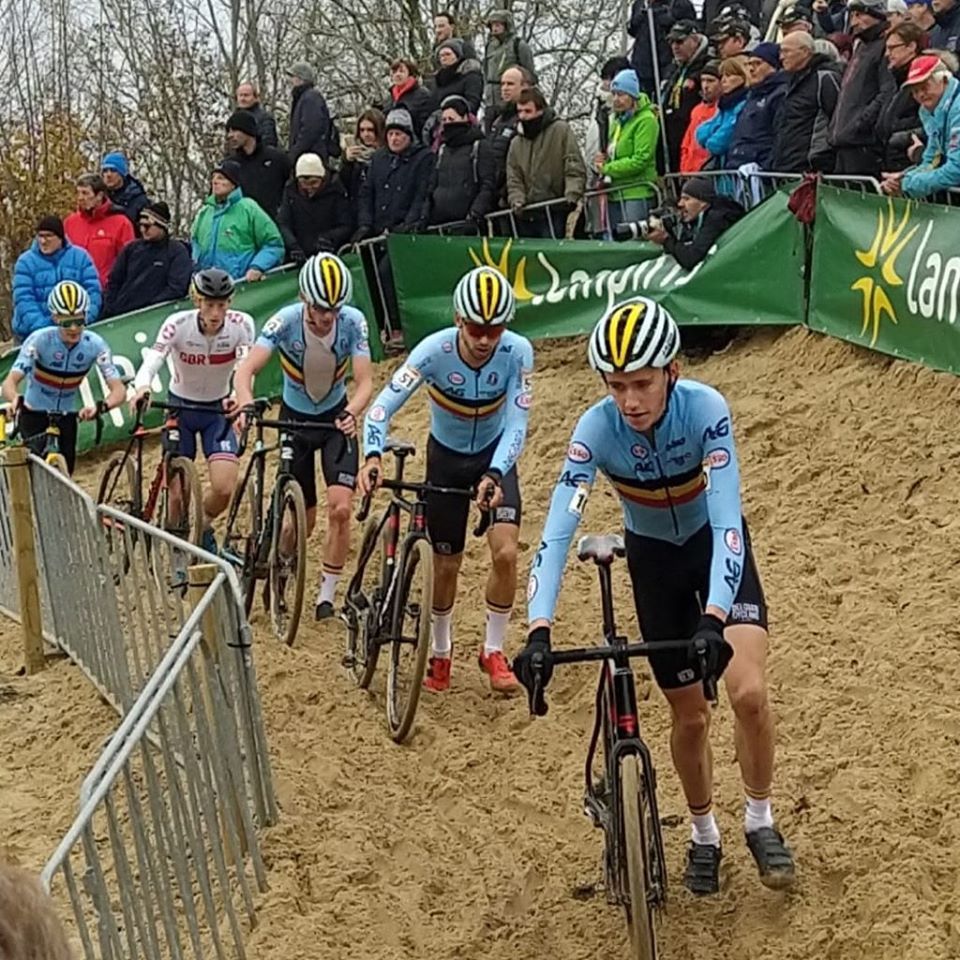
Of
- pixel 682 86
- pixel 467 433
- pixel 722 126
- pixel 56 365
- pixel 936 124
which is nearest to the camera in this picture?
pixel 467 433

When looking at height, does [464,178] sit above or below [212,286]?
above

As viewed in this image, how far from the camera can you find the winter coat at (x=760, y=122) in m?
11.6

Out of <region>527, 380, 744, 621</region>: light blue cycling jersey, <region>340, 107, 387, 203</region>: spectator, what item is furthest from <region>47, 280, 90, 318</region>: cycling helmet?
<region>527, 380, 744, 621</region>: light blue cycling jersey

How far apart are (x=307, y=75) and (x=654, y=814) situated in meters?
12.1

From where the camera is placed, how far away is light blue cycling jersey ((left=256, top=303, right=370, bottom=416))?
9242 millimetres

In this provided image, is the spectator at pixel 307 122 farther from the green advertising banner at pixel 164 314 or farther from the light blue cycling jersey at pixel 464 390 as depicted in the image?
the light blue cycling jersey at pixel 464 390

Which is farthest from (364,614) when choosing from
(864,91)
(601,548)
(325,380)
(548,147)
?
(548,147)

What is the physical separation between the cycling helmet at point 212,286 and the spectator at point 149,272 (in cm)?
529

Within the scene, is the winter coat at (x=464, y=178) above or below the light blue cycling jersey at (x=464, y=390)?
above

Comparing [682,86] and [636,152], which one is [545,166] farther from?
[682,86]

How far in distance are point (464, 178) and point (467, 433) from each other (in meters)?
6.19

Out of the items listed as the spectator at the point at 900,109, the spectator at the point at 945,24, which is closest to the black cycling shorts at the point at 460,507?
the spectator at the point at 900,109

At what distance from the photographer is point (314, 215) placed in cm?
1471

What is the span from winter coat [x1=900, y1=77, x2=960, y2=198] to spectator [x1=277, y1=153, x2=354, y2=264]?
6532 millimetres
